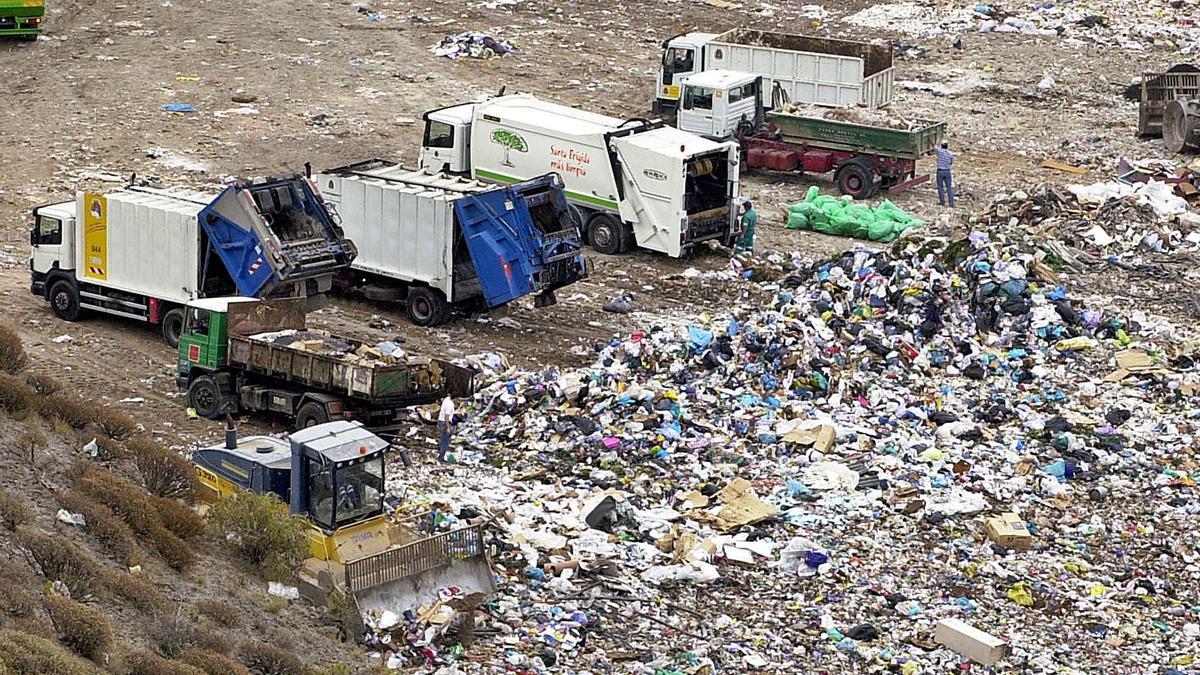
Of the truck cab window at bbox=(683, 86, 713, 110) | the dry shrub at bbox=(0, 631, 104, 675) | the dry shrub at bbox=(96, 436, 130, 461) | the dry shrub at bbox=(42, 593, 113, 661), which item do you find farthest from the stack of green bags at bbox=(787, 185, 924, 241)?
the dry shrub at bbox=(0, 631, 104, 675)

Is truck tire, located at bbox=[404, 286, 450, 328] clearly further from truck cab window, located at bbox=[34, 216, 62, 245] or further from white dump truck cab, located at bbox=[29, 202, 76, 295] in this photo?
truck cab window, located at bbox=[34, 216, 62, 245]

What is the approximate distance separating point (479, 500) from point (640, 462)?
1792 mm

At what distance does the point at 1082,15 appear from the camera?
39.6m

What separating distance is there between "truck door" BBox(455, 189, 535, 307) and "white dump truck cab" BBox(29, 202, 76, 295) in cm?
455

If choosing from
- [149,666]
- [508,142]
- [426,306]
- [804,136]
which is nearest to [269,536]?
[149,666]

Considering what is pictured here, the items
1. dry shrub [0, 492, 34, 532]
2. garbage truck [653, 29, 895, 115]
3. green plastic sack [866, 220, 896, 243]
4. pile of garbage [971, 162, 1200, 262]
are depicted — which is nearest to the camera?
dry shrub [0, 492, 34, 532]

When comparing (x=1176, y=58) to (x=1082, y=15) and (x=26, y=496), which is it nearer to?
(x=1082, y=15)

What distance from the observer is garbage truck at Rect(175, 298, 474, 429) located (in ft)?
56.6

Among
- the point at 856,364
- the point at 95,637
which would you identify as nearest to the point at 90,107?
the point at 856,364

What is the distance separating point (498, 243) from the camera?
20938 millimetres

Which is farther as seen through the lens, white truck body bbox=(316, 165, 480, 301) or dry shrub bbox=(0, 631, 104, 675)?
white truck body bbox=(316, 165, 480, 301)

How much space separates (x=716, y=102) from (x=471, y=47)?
9.24 meters

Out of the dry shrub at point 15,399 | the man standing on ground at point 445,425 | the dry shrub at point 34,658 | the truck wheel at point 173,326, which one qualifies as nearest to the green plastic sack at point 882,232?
the man standing on ground at point 445,425

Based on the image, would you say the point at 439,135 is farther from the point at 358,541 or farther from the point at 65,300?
the point at 358,541
